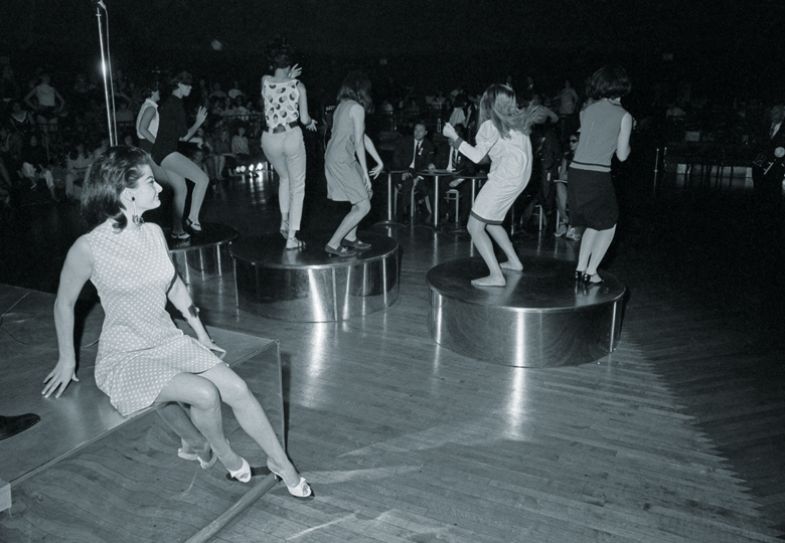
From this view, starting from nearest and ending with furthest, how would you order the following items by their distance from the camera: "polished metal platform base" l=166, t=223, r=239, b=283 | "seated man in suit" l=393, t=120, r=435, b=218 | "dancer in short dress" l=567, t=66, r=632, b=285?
"dancer in short dress" l=567, t=66, r=632, b=285
"polished metal platform base" l=166, t=223, r=239, b=283
"seated man in suit" l=393, t=120, r=435, b=218

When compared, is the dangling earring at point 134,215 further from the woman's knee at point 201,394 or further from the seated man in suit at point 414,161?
the seated man in suit at point 414,161

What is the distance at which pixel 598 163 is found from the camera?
4184 millimetres

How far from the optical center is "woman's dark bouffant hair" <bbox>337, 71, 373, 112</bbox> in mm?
4648

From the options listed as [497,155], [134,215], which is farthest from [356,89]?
[134,215]

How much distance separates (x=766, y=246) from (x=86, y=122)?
34.9 feet

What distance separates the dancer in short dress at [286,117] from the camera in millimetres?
4648

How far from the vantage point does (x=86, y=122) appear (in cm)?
1152

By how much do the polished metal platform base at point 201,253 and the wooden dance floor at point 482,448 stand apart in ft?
2.90

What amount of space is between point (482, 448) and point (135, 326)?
163cm

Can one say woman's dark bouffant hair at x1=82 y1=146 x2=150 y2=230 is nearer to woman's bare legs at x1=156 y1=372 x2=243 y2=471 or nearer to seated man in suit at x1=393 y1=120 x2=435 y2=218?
woman's bare legs at x1=156 y1=372 x2=243 y2=471

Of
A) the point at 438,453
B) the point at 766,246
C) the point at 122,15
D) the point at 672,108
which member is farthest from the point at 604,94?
the point at 122,15

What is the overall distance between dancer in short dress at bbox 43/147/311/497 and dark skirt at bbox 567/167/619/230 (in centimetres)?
265

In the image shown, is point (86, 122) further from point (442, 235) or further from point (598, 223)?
point (598, 223)

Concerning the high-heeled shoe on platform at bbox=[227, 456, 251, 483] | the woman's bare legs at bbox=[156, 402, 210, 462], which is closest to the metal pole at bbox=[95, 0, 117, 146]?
the woman's bare legs at bbox=[156, 402, 210, 462]
